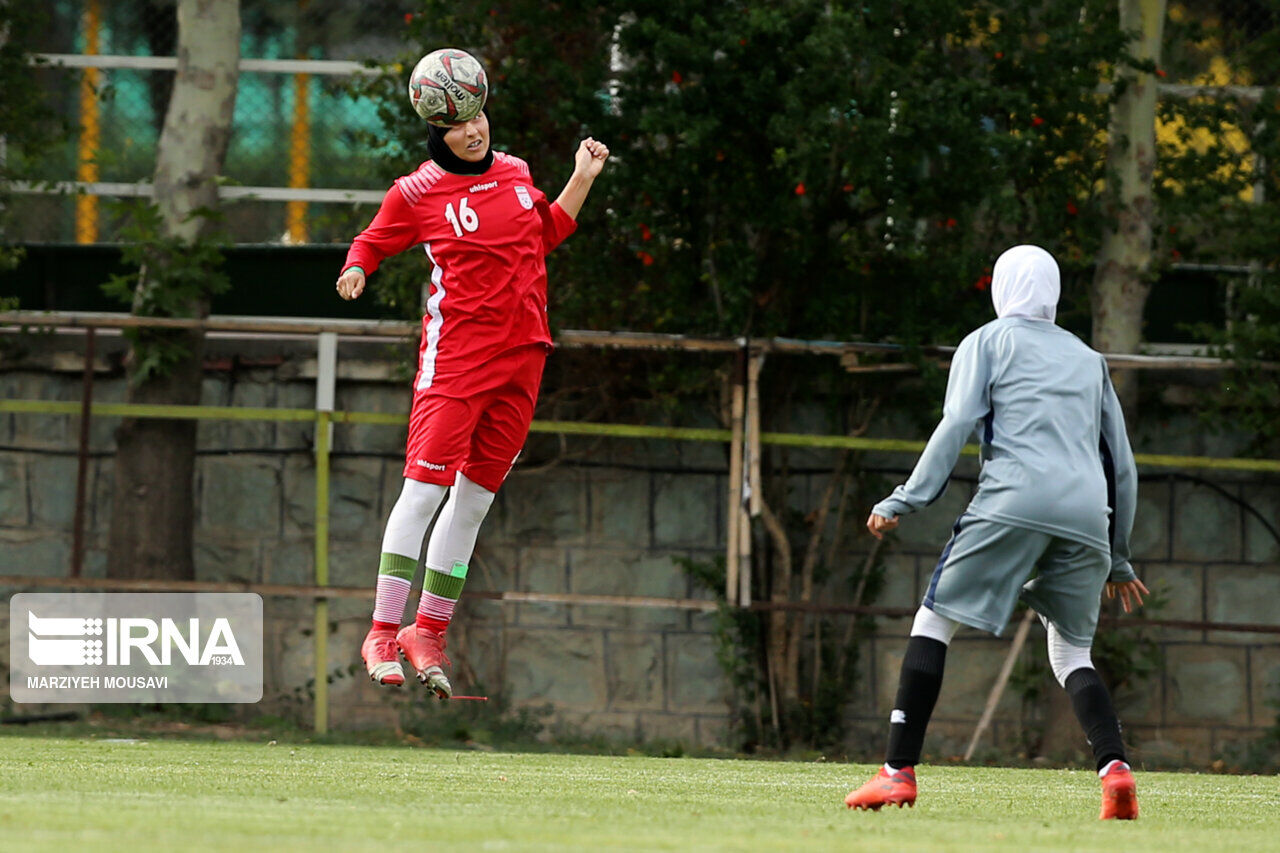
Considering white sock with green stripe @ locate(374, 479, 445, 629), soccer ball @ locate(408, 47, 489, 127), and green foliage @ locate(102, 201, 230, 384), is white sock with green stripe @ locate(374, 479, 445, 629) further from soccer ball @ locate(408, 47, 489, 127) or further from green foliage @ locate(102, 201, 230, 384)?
green foliage @ locate(102, 201, 230, 384)

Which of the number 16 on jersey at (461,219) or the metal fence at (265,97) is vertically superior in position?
the metal fence at (265,97)

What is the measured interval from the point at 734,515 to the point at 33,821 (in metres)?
6.78

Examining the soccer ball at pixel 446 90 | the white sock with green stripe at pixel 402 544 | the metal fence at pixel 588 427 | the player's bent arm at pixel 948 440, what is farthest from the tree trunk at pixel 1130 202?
the player's bent arm at pixel 948 440

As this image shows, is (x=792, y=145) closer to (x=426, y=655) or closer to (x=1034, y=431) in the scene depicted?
(x=426, y=655)

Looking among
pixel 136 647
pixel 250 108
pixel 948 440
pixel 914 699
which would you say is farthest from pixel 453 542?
pixel 250 108

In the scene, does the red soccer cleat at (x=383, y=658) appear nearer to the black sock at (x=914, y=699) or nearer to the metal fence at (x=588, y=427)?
the black sock at (x=914, y=699)

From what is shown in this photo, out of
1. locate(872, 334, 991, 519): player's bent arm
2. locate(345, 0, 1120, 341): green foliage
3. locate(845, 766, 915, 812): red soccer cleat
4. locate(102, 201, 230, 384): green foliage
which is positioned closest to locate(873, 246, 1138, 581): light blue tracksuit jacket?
locate(872, 334, 991, 519): player's bent arm

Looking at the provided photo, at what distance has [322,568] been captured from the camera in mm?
10133

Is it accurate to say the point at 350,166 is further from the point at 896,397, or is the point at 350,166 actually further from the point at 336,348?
the point at 896,397

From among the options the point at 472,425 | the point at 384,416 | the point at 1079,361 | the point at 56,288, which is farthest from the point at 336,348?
the point at 1079,361

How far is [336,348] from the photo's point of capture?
10.8 m

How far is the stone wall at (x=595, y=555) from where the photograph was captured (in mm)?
10812

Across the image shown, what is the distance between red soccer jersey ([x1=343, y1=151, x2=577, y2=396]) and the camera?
229 inches

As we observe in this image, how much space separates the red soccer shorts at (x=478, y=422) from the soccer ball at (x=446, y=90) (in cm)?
83
